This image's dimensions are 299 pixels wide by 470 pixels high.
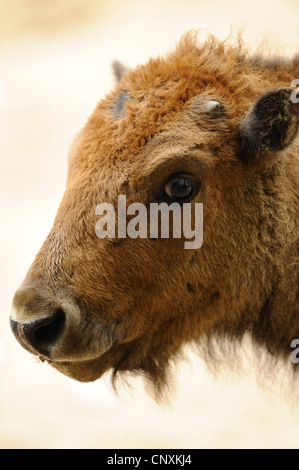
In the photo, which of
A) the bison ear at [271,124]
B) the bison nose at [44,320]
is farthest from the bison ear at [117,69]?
the bison nose at [44,320]

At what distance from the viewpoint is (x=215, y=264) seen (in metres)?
4.45

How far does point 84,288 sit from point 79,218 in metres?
0.48

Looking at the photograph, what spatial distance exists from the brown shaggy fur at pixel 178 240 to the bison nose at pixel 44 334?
0.07 meters

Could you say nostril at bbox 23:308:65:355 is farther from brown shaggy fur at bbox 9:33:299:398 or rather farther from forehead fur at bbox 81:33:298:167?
forehead fur at bbox 81:33:298:167

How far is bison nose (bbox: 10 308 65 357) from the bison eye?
1.09m

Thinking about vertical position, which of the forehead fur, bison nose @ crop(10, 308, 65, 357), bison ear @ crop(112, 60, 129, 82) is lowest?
bison nose @ crop(10, 308, 65, 357)

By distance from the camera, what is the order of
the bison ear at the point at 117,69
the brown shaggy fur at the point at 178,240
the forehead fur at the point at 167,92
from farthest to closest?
the bison ear at the point at 117,69
the forehead fur at the point at 167,92
the brown shaggy fur at the point at 178,240

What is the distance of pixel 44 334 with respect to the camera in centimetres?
397

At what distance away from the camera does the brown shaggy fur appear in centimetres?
409

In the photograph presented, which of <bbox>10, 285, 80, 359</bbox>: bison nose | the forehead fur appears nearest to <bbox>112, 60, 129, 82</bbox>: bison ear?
the forehead fur

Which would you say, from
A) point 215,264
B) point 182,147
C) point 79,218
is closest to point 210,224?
point 215,264

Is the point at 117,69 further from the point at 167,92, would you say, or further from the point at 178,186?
the point at 178,186

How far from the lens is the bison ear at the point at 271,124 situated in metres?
4.11

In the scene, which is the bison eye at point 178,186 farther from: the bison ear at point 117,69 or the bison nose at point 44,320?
the bison ear at point 117,69
